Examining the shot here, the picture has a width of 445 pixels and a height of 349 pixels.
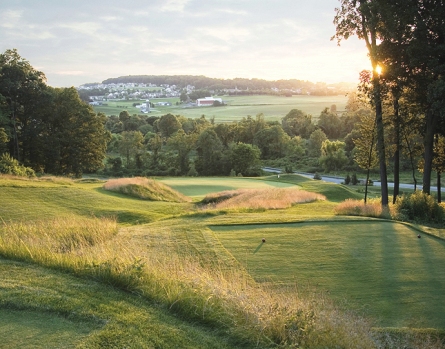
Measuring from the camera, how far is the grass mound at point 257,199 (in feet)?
61.4

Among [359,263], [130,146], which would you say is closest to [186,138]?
[130,146]

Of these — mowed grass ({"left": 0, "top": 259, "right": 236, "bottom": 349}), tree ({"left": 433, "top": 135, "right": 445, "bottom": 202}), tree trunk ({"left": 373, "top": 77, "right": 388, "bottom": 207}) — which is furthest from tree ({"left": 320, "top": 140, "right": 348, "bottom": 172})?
mowed grass ({"left": 0, "top": 259, "right": 236, "bottom": 349})

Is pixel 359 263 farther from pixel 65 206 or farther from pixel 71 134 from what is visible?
pixel 71 134

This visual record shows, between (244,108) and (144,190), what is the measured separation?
473 feet

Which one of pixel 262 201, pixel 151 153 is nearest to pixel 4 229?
pixel 262 201

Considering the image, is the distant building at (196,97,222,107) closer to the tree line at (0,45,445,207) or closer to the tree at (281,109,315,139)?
the tree at (281,109,315,139)

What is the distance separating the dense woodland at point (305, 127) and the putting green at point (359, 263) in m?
9.97

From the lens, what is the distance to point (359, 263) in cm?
877

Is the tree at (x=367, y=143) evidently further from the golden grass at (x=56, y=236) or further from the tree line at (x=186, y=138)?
the golden grass at (x=56, y=236)

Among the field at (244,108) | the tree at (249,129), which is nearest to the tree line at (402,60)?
the tree at (249,129)

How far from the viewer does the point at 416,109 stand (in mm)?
22750

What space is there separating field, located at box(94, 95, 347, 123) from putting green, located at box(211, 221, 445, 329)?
123121 millimetres

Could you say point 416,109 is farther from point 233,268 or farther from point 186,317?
point 186,317

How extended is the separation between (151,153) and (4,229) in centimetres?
6551
